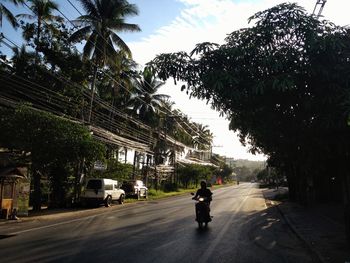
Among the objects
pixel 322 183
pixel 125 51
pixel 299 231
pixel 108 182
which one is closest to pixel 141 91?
pixel 125 51

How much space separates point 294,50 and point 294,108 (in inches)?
60.1

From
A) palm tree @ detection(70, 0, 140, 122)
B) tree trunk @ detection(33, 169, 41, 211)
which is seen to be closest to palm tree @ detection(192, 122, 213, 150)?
palm tree @ detection(70, 0, 140, 122)

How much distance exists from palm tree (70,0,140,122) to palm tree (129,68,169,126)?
52.6 ft

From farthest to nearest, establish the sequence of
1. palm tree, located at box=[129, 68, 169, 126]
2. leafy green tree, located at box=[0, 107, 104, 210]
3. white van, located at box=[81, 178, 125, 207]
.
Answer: palm tree, located at box=[129, 68, 169, 126] < white van, located at box=[81, 178, 125, 207] < leafy green tree, located at box=[0, 107, 104, 210]

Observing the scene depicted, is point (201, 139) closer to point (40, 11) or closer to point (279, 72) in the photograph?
point (40, 11)

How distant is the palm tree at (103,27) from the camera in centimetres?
3209

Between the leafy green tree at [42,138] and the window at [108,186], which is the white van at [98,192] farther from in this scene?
the leafy green tree at [42,138]

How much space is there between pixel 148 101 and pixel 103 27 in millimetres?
18943

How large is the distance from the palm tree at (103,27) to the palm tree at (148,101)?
16045 mm

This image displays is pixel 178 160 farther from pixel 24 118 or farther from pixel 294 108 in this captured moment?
pixel 294 108

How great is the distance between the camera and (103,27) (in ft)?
107

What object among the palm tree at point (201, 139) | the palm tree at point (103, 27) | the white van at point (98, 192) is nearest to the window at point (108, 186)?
the white van at point (98, 192)

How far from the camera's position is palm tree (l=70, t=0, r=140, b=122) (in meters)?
32.1

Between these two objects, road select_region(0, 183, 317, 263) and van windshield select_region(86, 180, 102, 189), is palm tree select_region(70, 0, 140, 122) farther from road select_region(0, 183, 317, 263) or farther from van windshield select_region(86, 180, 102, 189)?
road select_region(0, 183, 317, 263)
